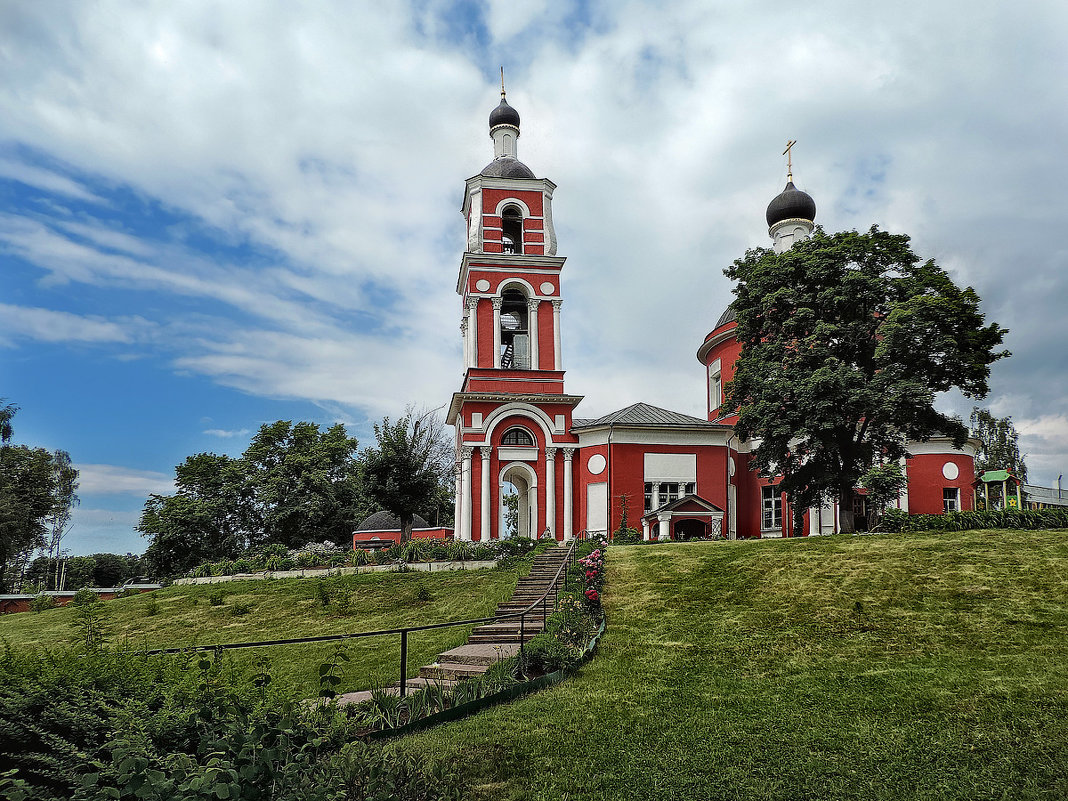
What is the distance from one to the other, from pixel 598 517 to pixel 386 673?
1668 cm

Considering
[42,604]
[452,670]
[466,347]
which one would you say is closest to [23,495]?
[42,604]

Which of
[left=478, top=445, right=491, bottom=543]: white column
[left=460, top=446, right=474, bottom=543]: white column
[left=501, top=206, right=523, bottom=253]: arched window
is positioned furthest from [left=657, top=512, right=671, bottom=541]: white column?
[left=501, top=206, right=523, bottom=253]: arched window

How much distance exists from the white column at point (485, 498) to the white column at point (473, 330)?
11.5 ft

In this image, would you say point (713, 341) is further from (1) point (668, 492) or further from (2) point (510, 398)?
(2) point (510, 398)

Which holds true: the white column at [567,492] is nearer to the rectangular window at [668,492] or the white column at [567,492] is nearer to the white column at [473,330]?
the rectangular window at [668,492]

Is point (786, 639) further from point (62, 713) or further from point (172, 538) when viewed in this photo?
point (172, 538)

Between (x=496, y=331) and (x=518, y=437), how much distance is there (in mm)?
4172

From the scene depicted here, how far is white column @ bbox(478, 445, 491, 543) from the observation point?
86.9 feet

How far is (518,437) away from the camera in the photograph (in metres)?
27.8

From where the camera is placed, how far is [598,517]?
2723 centimetres

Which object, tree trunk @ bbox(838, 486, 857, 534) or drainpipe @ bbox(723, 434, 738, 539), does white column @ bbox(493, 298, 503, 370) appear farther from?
tree trunk @ bbox(838, 486, 857, 534)

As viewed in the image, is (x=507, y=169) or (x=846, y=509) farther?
(x=507, y=169)

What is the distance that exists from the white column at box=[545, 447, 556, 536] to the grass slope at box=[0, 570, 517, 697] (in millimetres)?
6015

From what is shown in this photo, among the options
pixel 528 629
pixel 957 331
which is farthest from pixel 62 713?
pixel 957 331
